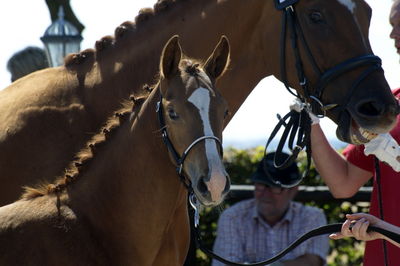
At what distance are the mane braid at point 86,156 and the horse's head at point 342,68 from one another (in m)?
1.00

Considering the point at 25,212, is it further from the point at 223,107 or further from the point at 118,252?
the point at 223,107

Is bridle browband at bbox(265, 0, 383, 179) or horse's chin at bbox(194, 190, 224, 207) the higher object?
bridle browband at bbox(265, 0, 383, 179)

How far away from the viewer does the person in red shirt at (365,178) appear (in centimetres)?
362

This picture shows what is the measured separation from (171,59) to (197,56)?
88cm

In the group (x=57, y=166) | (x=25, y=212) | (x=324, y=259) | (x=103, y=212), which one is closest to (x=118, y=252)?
(x=103, y=212)

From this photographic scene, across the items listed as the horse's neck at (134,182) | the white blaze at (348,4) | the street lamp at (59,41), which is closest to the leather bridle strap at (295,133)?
the white blaze at (348,4)

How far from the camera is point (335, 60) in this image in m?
4.29

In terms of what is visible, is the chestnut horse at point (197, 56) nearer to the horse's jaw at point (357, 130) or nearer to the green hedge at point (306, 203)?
the horse's jaw at point (357, 130)

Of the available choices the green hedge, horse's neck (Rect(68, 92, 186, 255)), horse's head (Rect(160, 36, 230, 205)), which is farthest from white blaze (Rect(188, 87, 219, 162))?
the green hedge

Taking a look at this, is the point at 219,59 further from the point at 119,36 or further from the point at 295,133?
the point at 119,36

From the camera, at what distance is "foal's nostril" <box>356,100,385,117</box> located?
3.97 meters

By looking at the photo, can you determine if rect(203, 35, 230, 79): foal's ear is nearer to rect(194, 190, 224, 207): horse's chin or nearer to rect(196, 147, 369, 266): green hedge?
rect(194, 190, 224, 207): horse's chin

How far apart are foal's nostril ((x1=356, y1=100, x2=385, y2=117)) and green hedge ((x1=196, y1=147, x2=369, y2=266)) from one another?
136 inches

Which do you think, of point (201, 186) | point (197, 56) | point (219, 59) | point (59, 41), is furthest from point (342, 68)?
point (59, 41)
